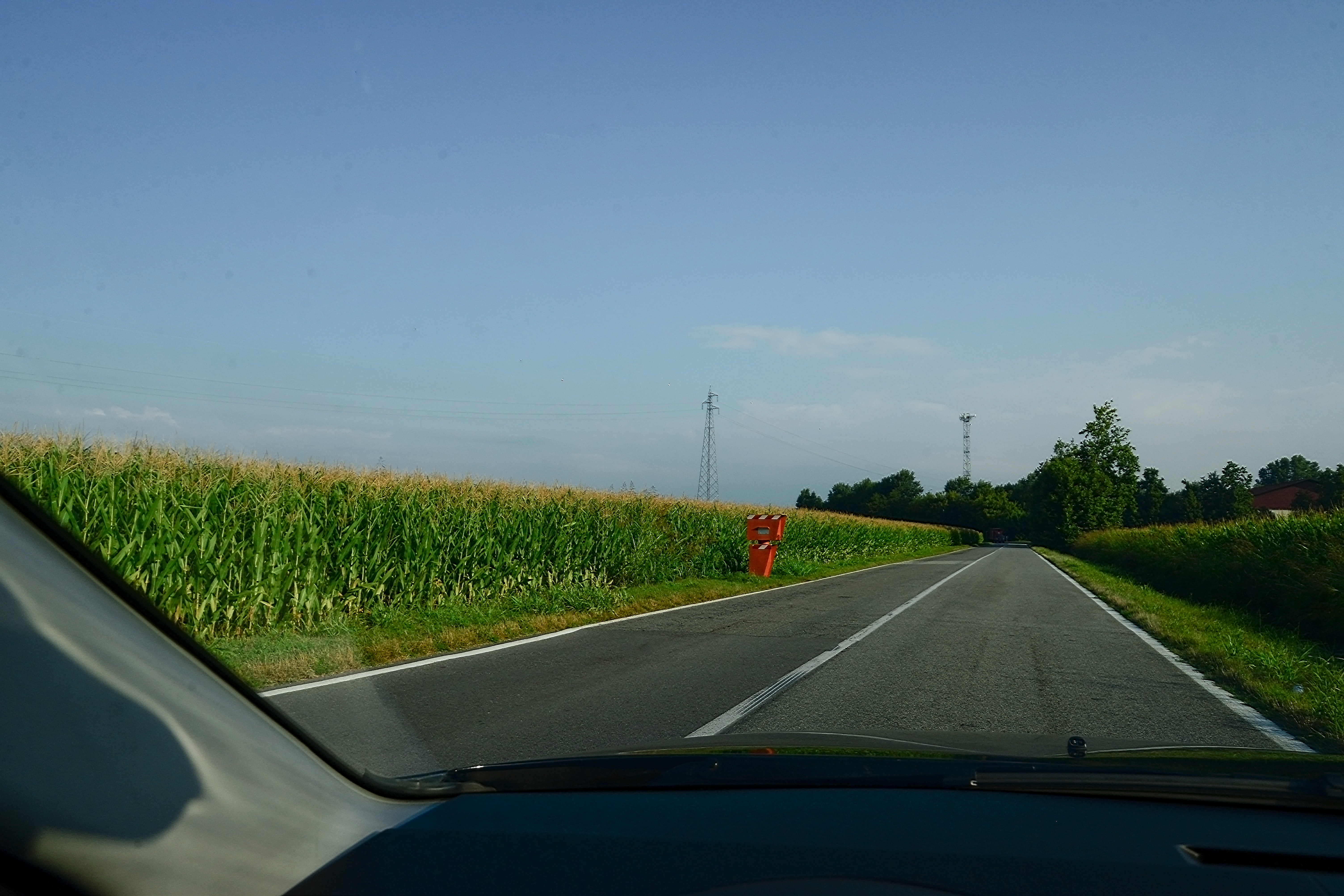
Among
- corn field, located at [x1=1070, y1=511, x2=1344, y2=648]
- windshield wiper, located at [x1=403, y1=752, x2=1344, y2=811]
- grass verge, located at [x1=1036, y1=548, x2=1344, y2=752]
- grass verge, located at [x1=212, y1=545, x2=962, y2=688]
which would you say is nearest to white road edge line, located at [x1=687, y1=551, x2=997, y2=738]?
windshield wiper, located at [x1=403, y1=752, x2=1344, y2=811]

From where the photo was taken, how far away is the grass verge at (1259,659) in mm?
6902

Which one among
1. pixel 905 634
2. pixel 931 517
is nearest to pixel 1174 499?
pixel 931 517

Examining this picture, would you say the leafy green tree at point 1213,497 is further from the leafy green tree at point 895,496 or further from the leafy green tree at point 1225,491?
the leafy green tree at point 895,496

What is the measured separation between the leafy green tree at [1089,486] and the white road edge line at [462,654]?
73.5 m

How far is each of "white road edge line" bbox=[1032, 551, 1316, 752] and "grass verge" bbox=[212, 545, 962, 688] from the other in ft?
21.8

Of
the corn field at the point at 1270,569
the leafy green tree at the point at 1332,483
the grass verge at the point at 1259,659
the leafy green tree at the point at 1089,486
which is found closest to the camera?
the grass verge at the point at 1259,659

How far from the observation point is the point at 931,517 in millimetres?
135375

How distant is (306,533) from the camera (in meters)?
11.6

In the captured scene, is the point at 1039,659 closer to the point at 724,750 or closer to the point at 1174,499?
the point at 724,750

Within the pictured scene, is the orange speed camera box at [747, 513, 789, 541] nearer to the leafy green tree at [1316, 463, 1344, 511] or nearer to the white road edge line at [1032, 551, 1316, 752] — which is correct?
the white road edge line at [1032, 551, 1316, 752]

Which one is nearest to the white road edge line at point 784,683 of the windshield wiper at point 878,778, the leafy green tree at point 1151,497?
the windshield wiper at point 878,778

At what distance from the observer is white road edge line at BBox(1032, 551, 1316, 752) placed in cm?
596

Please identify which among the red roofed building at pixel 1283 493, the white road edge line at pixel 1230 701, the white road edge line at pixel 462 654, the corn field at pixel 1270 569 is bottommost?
the white road edge line at pixel 462 654

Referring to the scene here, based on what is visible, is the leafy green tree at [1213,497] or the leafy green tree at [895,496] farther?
the leafy green tree at [895,496]
